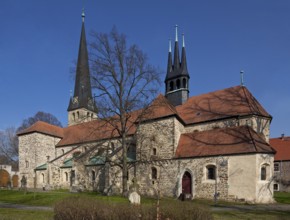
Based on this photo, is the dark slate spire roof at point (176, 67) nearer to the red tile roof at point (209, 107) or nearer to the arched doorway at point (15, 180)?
the red tile roof at point (209, 107)

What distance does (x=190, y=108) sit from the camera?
94.8 ft

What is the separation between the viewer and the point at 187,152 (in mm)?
23703

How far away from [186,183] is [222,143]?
432 cm

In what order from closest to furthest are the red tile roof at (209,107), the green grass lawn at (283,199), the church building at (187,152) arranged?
the church building at (187,152) → the green grass lawn at (283,199) → the red tile roof at (209,107)

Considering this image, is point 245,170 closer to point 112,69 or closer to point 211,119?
point 211,119

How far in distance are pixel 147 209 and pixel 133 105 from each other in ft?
53.1

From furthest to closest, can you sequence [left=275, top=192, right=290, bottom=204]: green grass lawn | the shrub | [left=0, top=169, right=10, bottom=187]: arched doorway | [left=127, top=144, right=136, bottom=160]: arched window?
[left=0, top=169, right=10, bottom=187]: arched doorway < [left=127, top=144, right=136, bottom=160]: arched window < [left=275, top=192, right=290, bottom=204]: green grass lawn < the shrub

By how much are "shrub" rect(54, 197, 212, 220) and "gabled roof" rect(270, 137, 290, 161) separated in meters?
34.5

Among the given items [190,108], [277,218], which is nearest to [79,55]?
[190,108]

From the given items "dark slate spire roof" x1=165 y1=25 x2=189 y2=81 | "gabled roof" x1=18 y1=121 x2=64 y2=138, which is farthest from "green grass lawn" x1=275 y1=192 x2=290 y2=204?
"gabled roof" x1=18 y1=121 x2=64 y2=138

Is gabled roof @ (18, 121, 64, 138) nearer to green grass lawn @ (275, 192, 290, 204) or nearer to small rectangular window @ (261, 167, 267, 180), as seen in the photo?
small rectangular window @ (261, 167, 267, 180)

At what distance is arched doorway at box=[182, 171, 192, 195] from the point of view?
2320 centimetres

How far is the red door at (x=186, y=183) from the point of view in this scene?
2325 centimetres

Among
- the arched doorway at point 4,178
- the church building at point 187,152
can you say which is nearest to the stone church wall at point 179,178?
the church building at point 187,152
